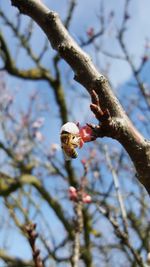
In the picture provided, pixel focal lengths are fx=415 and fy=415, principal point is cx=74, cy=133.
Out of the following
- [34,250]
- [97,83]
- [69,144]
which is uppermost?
[97,83]

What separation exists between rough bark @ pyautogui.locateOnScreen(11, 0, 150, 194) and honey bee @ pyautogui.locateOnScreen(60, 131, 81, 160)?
0.07m

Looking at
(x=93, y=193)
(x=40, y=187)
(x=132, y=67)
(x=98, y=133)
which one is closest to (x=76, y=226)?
(x=98, y=133)

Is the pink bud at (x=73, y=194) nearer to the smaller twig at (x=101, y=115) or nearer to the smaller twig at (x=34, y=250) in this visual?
the smaller twig at (x=34, y=250)

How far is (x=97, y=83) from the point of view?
86 centimetres

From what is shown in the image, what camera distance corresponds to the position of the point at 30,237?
→ 1344 millimetres

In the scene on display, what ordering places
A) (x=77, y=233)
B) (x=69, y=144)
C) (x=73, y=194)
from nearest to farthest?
(x=69, y=144)
(x=77, y=233)
(x=73, y=194)

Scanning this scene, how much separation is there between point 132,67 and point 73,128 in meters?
4.85

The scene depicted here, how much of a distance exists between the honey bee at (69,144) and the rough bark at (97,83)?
0.22 ft

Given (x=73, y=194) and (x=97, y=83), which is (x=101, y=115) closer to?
(x=97, y=83)

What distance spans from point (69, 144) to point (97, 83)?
14 cm

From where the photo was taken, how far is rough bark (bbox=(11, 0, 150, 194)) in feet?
2.72

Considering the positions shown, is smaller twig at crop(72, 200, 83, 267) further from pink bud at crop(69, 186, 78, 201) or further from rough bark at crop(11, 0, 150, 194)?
rough bark at crop(11, 0, 150, 194)

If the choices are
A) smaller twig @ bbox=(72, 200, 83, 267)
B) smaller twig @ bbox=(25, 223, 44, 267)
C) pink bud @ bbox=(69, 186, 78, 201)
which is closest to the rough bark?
smaller twig @ bbox=(25, 223, 44, 267)

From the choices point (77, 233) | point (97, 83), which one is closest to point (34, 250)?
point (97, 83)
